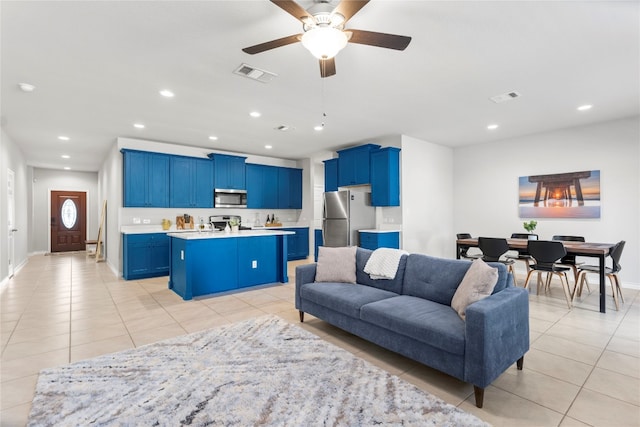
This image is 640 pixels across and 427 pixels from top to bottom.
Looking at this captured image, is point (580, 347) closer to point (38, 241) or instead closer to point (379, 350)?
point (379, 350)

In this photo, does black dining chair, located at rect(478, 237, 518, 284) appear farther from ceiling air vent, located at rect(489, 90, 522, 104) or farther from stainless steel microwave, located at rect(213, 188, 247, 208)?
stainless steel microwave, located at rect(213, 188, 247, 208)

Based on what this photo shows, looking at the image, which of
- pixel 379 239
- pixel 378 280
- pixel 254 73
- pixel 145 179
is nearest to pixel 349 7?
pixel 254 73

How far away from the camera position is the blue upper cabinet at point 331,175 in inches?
277

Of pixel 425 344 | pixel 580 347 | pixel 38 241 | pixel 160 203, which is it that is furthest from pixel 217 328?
pixel 38 241

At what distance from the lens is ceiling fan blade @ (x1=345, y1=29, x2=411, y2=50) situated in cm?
207

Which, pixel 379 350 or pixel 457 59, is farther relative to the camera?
pixel 457 59

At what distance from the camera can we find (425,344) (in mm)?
2221

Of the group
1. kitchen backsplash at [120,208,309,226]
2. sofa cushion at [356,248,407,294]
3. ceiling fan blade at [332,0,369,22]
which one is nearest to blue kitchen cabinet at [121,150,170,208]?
kitchen backsplash at [120,208,309,226]

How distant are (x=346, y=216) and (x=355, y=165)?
115 cm

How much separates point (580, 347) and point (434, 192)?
14.0 ft

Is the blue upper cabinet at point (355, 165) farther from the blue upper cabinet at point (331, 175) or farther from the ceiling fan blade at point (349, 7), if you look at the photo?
the ceiling fan blade at point (349, 7)

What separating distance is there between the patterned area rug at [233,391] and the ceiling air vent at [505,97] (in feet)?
11.8

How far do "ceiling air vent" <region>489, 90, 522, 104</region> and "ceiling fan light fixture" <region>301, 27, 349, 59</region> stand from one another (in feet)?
9.18

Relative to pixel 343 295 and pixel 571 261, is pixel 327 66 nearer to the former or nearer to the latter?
pixel 343 295
